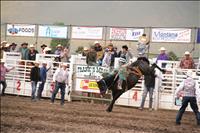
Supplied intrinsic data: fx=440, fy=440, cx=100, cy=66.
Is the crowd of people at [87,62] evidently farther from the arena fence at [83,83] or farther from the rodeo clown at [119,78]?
the arena fence at [83,83]

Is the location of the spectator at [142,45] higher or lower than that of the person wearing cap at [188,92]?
higher

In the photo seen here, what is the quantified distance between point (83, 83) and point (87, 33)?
2.16 meters

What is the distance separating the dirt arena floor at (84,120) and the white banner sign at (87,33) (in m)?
3.70

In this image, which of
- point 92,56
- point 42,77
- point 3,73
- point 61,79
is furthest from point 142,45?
point 3,73

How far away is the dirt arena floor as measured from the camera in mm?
10016

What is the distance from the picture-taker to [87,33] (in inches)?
686

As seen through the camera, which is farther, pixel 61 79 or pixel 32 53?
pixel 32 53

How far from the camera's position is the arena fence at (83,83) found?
1408cm

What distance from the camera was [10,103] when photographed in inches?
597

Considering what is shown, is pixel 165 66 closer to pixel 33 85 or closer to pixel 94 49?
pixel 94 49

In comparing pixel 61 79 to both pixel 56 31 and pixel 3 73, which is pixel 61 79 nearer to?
pixel 56 31

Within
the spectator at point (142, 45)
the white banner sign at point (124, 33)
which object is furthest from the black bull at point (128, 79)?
the white banner sign at point (124, 33)

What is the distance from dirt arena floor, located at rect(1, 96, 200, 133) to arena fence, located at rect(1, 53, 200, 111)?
780mm

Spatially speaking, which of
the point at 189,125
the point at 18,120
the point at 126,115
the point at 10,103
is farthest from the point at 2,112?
the point at 189,125
